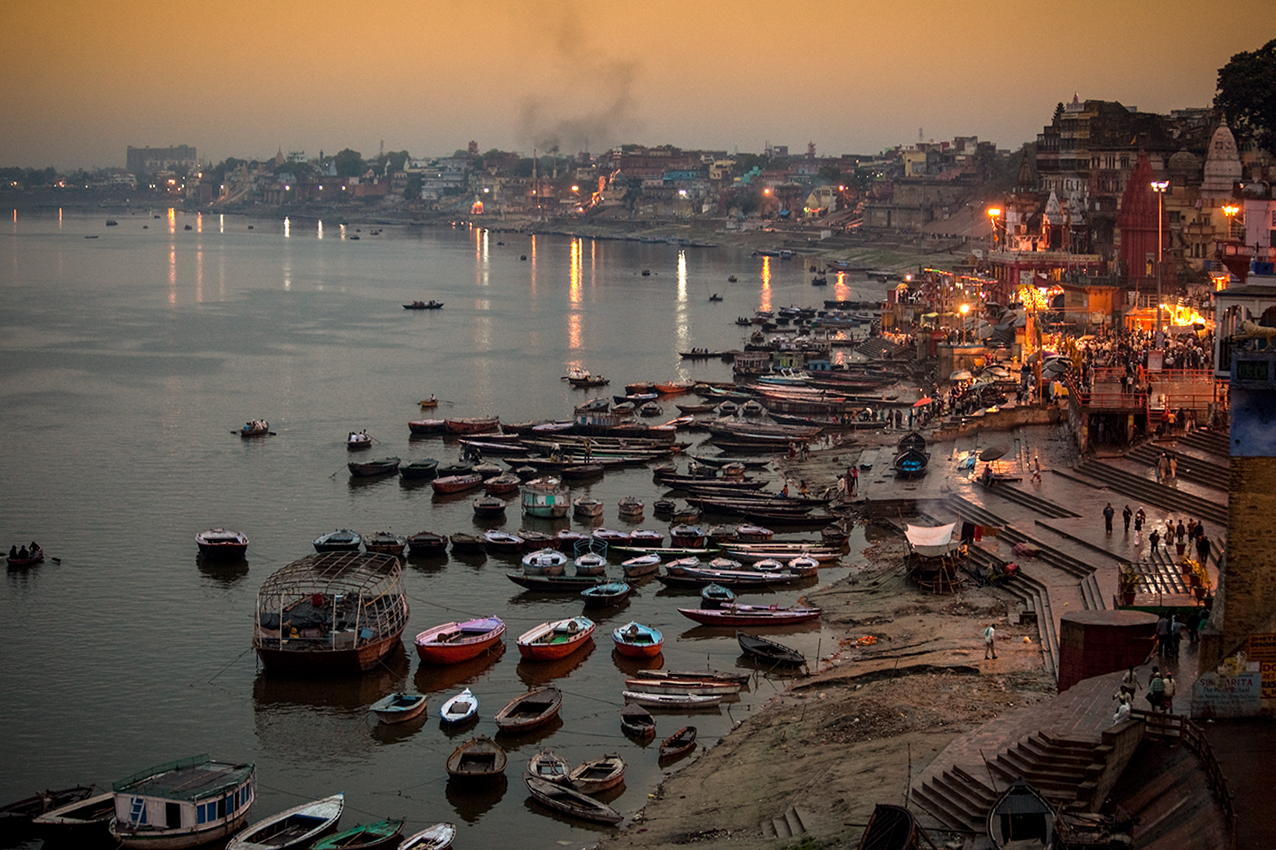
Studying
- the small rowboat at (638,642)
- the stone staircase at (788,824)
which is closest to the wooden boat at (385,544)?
the small rowboat at (638,642)

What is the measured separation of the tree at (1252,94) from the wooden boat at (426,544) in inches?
1566

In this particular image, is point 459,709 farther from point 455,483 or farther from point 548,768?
point 455,483

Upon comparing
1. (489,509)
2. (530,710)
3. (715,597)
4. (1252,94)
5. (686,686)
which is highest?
(1252,94)

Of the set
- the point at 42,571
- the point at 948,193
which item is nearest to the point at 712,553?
the point at 42,571

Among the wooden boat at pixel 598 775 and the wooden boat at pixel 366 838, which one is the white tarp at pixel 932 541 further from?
the wooden boat at pixel 366 838

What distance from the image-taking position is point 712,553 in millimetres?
28922

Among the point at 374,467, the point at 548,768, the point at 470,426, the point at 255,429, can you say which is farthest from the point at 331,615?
the point at 255,429

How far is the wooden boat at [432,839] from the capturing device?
53.3ft

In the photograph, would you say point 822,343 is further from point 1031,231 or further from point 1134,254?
point 1134,254

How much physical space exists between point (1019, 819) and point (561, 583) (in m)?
16.4

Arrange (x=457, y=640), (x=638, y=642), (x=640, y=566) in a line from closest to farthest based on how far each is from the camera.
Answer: (x=638, y=642) < (x=457, y=640) < (x=640, y=566)

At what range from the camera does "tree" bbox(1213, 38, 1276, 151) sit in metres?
53.9

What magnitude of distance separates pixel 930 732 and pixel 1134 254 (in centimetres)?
3746

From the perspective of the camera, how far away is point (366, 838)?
16297 mm
